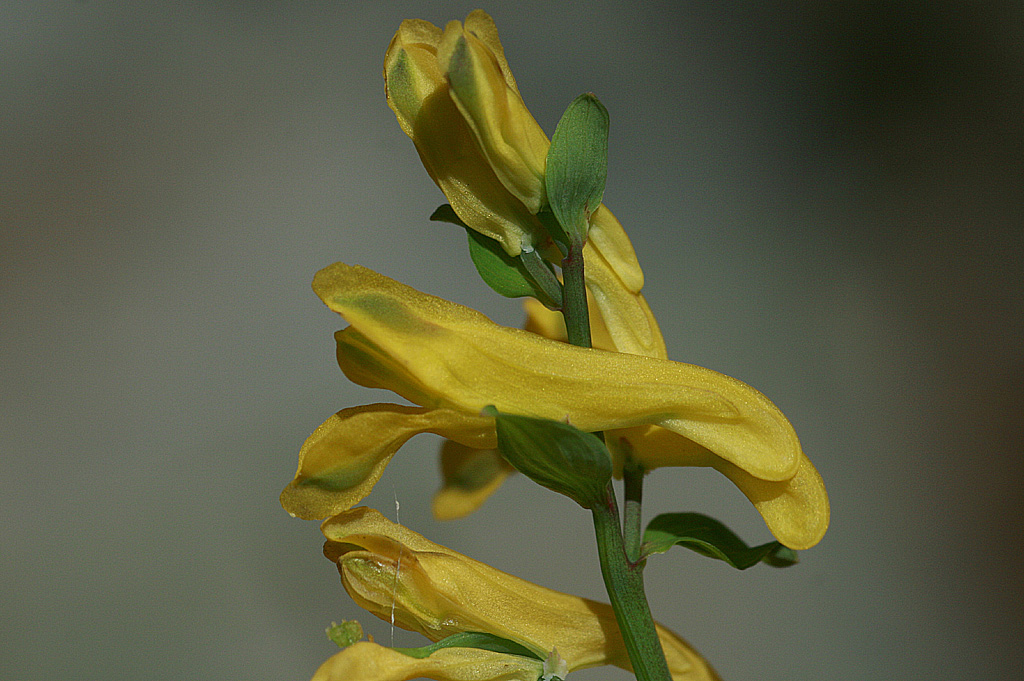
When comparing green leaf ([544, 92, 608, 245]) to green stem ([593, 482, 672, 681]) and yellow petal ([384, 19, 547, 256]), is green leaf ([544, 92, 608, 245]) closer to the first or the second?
yellow petal ([384, 19, 547, 256])

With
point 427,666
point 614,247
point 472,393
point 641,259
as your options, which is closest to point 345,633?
point 427,666

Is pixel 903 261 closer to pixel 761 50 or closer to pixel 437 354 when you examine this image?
pixel 761 50

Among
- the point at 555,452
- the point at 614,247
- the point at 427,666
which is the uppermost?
the point at 614,247

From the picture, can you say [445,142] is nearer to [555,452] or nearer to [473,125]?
[473,125]

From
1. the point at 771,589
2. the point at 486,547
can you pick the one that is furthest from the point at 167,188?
the point at 771,589

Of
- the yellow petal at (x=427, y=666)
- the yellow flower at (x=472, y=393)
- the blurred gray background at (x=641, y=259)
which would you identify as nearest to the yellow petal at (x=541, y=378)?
the yellow flower at (x=472, y=393)

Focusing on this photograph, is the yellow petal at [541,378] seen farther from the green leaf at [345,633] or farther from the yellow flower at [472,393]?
the green leaf at [345,633]

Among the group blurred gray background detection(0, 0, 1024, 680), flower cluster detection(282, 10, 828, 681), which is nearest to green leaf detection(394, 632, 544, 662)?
flower cluster detection(282, 10, 828, 681)
